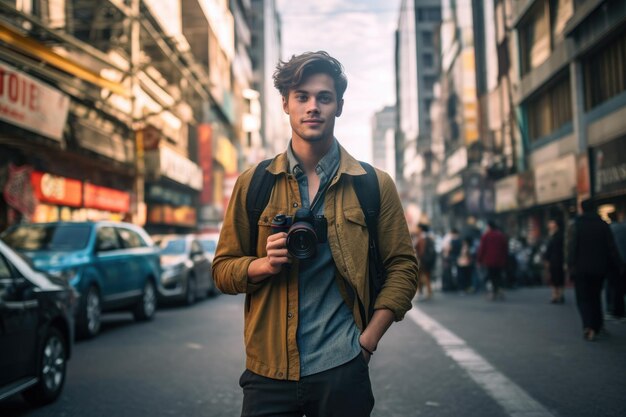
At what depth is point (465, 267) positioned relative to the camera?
20578 millimetres

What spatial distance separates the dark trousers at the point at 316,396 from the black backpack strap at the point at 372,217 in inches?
10.5

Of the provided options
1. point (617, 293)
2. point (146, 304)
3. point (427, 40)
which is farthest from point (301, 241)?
point (427, 40)

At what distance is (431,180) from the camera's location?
84062 millimetres

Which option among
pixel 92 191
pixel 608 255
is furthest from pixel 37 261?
pixel 92 191

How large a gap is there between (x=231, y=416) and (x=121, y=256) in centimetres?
718

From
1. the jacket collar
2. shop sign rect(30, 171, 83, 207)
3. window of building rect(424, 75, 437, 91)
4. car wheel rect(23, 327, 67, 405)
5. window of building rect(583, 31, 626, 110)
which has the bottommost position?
car wheel rect(23, 327, 67, 405)

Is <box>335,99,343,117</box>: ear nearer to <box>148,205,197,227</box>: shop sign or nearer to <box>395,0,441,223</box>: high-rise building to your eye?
<box>148,205,197,227</box>: shop sign

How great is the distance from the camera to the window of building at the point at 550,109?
88.4ft

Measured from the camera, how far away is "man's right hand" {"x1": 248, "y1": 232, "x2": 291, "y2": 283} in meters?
2.34

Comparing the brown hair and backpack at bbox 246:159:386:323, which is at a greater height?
the brown hair

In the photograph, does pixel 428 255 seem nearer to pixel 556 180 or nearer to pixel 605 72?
pixel 605 72

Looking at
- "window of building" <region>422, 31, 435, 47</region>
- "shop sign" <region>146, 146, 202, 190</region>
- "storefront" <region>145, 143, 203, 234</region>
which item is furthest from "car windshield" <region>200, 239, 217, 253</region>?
"window of building" <region>422, 31, 435, 47</region>

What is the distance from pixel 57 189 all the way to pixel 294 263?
67.8 ft

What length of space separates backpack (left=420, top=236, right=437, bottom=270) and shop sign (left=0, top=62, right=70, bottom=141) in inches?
385
